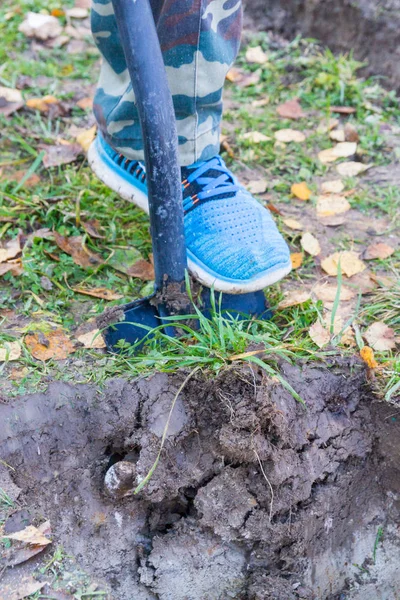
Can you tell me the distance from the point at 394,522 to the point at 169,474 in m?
0.57

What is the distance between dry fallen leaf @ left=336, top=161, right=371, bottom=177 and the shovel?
799mm

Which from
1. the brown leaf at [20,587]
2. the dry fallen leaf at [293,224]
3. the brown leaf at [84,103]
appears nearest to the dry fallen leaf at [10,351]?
the brown leaf at [20,587]

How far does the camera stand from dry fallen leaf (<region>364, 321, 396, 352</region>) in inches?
70.0

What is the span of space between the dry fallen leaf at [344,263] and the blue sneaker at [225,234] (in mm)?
258

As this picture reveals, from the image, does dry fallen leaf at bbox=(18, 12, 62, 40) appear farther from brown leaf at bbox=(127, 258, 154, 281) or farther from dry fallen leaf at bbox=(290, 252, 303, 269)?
dry fallen leaf at bbox=(290, 252, 303, 269)

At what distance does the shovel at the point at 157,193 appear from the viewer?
4.81 ft

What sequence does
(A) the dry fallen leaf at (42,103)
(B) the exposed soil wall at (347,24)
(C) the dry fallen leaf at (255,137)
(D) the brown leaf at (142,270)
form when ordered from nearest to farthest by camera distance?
(D) the brown leaf at (142,270)
(C) the dry fallen leaf at (255,137)
(A) the dry fallen leaf at (42,103)
(B) the exposed soil wall at (347,24)

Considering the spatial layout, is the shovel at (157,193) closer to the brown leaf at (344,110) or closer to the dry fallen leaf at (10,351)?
the dry fallen leaf at (10,351)

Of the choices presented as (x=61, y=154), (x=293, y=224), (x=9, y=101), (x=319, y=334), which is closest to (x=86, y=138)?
(x=61, y=154)

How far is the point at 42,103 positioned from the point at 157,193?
4.32ft

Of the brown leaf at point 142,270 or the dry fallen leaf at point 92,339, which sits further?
the brown leaf at point 142,270

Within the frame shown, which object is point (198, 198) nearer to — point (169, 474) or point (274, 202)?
point (274, 202)

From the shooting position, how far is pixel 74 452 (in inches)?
60.9

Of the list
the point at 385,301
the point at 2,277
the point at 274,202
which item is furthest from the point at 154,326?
the point at 274,202
